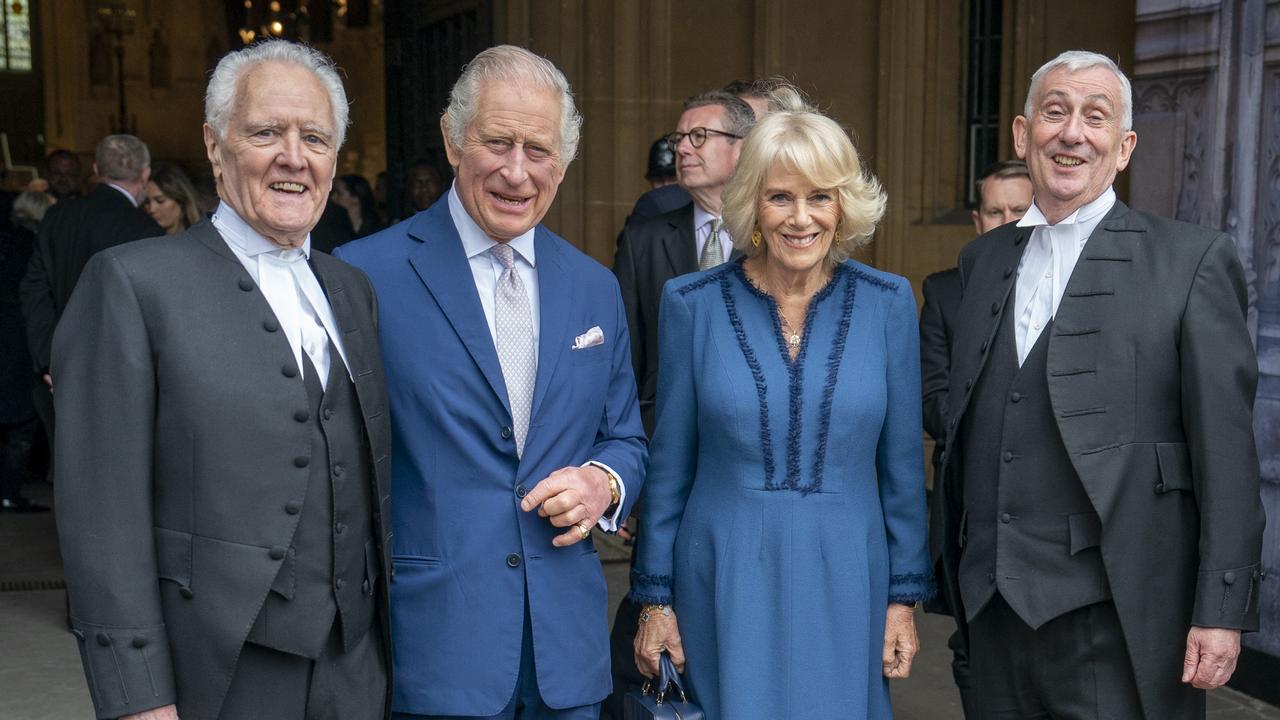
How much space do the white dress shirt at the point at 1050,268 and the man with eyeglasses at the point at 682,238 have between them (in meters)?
1.55

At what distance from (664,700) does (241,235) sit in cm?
130

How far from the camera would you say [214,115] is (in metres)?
2.40

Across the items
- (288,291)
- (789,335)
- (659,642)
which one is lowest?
(659,642)

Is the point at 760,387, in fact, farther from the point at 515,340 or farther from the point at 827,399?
the point at 515,340

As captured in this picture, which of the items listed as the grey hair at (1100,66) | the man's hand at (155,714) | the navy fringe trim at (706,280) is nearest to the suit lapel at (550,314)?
the navy fringe trim at (706,280)

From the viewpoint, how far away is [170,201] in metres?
6.75

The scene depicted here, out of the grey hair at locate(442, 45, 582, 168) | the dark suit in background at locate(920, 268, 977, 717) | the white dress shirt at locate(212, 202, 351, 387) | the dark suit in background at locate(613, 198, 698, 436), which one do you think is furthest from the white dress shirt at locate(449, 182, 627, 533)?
the dark suit in background at locate(613, 198, 698, 436)

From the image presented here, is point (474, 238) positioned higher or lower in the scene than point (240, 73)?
lower

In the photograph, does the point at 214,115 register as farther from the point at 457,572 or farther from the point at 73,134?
the point at 73,134

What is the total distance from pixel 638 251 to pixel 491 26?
4057 mm

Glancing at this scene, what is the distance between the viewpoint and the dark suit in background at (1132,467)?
2.82 m

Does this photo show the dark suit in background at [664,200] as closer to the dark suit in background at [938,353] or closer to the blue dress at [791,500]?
the dark suit in background at [938,353]

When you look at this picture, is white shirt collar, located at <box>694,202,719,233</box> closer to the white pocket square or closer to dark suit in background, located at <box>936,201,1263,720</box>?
dark suit in background, located at <box>936,201,1263,720</box>

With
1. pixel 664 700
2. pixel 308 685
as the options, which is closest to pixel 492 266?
pixel 308 685
